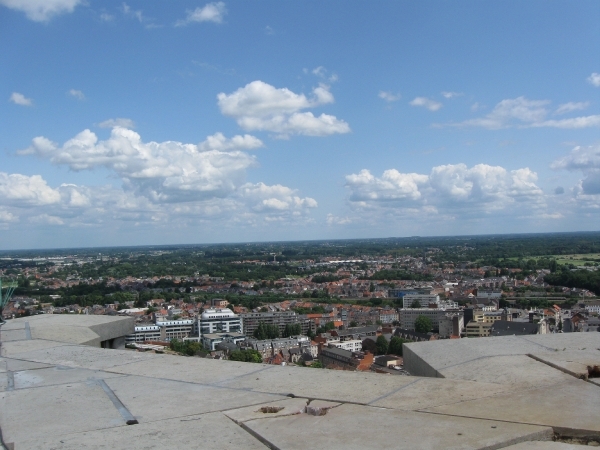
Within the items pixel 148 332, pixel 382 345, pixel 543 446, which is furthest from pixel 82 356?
pixel 148 332

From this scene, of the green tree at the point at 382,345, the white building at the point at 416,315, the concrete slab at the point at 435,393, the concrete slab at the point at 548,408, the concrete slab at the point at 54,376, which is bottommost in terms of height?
the white building at the point at 416,315

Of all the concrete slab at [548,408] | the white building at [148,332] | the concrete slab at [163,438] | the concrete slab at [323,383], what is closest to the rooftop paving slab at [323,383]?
the concrete slab at [323,383]

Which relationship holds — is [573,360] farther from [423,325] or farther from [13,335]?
[423,325]

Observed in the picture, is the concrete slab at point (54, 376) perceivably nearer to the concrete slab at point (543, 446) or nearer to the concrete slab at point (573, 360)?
the concrete slab at point (543, 446)

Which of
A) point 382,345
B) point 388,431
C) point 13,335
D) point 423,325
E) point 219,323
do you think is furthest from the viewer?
point 219,323

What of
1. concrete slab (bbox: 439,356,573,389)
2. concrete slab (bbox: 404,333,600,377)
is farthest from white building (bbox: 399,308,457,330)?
concrete slab (bbox: 439,356,573,389)

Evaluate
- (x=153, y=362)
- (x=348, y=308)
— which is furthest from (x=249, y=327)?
(x=153, y=362)

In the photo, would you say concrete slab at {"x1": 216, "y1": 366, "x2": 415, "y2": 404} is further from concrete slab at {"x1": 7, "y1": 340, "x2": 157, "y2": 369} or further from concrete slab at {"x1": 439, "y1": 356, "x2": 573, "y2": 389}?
concrete slab at {"x1": 7, "y1": 340, "x2": 157, "y2": 369}

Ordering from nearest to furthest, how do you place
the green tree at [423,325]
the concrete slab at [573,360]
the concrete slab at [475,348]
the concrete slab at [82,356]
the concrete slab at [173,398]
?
the concrete slab at [173,398] → the concrete slab at [573,360] → the concrete slab at [475,348] → the concrete slab at [82,356] → the green tree at [423,325]

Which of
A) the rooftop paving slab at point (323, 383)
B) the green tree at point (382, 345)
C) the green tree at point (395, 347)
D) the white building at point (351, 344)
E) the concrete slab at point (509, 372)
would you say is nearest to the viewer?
the rooftop paving slab at point (323, 383)
